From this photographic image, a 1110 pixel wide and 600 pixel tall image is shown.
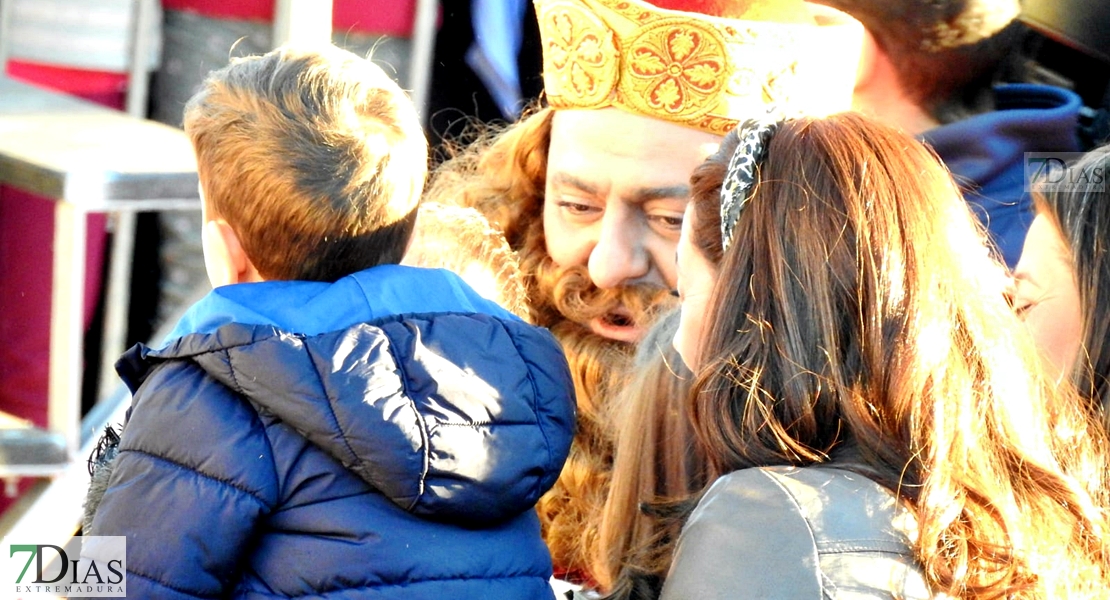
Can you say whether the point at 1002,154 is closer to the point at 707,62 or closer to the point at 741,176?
the point at 707,62

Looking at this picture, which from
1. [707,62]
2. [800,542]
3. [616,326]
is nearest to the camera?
[800,542]

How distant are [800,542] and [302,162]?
2.48ft

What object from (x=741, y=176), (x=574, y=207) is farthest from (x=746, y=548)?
(x=574, y=207)

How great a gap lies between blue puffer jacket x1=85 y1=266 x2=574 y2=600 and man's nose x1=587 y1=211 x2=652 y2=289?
79 centimetres

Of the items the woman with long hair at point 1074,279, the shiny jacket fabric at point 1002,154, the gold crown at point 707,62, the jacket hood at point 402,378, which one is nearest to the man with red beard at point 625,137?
the gold crown at point 707,62

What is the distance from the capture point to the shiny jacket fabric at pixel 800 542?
1248 mm

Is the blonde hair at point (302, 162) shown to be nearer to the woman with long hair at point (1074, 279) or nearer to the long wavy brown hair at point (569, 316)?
the long wavy brown hair at point (569, 316)

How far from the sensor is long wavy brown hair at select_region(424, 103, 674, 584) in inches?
93.4

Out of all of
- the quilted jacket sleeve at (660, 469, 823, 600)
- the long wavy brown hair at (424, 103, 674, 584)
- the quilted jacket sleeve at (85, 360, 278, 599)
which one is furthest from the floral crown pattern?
the long wavy brown hair at (424, 103, 674, 584)

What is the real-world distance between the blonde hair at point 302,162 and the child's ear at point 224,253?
11 millimetres

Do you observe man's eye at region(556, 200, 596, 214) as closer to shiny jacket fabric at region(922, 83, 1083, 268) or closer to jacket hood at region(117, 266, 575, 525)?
shiny jacket fabric at region(922, 83, 1083, 268)

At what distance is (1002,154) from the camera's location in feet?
8.05

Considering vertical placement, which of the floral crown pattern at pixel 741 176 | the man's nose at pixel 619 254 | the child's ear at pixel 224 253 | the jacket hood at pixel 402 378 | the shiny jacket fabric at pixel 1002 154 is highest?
the floral crown pattern at pixel 741 176

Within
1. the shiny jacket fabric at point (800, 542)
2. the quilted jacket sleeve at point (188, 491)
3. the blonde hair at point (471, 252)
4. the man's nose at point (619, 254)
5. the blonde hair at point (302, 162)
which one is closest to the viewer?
the shiny jacket fabric at point (800, 542)
